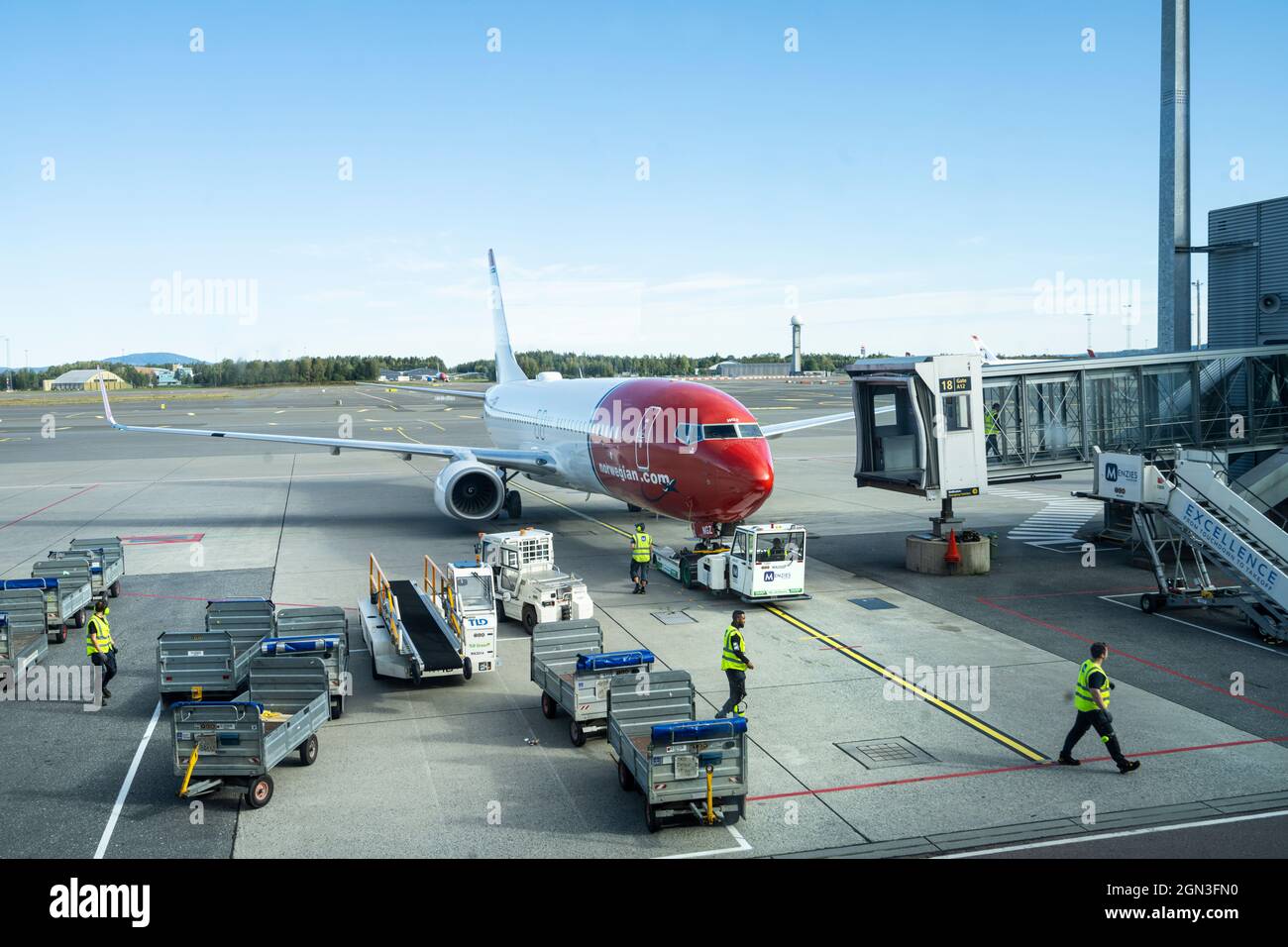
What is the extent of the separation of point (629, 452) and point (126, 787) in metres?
18.3

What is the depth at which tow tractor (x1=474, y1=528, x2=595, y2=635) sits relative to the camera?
22828 mm

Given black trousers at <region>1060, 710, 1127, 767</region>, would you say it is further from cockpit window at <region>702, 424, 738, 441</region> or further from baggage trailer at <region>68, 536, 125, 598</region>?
baggage trailer at <region>68, 536, 125, 598</region>

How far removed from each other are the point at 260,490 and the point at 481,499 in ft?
66.7

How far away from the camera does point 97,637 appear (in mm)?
18922

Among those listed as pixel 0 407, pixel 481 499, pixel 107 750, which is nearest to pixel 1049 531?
pixel 481 499

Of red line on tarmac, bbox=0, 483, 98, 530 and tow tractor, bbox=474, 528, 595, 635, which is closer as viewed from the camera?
tow tractor, bbox=474, 528, 595, 635

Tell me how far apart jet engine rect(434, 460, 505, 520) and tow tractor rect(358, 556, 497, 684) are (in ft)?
35.8

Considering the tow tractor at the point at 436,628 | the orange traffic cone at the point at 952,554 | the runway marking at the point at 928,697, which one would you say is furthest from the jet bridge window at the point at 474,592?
the orange traffic cone at the point at 952,554

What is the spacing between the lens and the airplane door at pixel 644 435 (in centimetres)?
2969

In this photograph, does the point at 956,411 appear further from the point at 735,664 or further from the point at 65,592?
the point at 65,592

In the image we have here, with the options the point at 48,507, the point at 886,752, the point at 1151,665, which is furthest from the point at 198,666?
the point at 48,507

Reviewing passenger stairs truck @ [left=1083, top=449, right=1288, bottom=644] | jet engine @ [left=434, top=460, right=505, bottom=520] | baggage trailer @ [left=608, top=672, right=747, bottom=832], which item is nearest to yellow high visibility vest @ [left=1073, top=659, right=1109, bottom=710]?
baggage trailer @ [left=608, top=672, right=747, bottom=832]

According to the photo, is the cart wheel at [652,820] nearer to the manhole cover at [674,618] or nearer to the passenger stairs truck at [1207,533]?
the manhole cover at [674,618]
